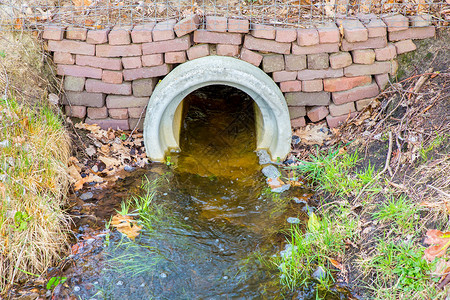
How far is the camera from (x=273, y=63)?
183 inches

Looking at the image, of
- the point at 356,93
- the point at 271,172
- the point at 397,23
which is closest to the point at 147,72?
the point at 271,172

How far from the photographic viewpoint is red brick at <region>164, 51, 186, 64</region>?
459 centimetres

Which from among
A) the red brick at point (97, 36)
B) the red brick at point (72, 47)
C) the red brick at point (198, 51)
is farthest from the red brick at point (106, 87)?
the red brick at point (198, 51)

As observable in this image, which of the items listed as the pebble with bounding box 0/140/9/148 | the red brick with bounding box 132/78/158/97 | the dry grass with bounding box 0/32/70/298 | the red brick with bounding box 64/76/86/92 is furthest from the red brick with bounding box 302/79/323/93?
the pebble with bounding box 0/140/9/148

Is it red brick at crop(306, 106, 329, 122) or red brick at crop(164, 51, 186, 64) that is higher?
red brick at crop(164, 51, 186, 64)

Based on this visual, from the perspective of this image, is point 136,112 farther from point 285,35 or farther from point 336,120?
point 336,120

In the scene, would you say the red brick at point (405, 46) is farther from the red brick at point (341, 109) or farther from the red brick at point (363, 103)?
the red brick at point (341, 109)

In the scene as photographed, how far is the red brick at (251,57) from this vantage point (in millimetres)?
4594

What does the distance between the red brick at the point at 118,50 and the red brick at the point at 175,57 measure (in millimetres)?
281

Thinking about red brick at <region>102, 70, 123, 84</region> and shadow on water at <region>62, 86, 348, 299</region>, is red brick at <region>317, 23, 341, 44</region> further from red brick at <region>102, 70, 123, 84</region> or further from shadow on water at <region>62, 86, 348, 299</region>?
red brick at <region>102, 70, 123, 84</region>

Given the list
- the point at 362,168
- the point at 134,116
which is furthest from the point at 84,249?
the point at 362,168

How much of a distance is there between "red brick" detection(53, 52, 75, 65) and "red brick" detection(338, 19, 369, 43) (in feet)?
9.33

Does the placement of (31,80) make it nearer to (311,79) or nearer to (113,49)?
(113,49)

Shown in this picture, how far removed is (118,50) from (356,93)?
8.43 feet
